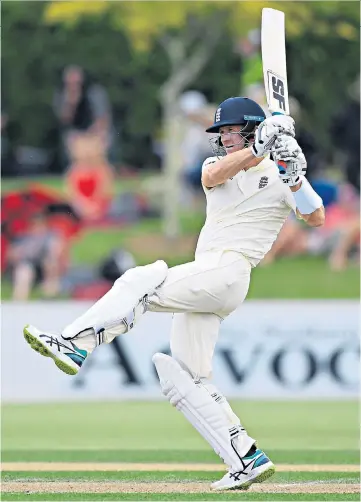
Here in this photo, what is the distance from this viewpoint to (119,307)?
576 centimetres

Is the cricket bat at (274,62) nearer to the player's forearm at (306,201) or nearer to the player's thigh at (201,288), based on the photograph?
the player's forearm at (306,201)

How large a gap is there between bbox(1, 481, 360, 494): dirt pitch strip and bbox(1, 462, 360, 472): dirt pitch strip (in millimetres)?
778

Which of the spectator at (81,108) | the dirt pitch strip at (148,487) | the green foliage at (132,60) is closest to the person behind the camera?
the dirt pitch strip at (148,487)

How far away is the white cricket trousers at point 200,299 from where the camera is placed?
5910mm

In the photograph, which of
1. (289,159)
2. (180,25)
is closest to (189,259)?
(180,25)

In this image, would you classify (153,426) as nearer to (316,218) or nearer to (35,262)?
(35,262)

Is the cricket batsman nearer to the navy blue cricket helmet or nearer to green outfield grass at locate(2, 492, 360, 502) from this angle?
the navy blue cricket helmet

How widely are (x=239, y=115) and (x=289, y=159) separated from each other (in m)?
0.43

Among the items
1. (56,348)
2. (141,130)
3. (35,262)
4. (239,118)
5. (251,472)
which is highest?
(141,130)

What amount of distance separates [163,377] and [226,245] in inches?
27.4

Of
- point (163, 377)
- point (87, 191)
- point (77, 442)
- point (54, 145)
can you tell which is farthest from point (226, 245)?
point (54, 145)

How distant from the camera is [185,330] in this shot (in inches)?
239

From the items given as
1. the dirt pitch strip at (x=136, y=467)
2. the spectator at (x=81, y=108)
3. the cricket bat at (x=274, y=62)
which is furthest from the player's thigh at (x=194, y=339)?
the spectator at (x=81, y=108)

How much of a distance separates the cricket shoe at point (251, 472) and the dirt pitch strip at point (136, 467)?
1236mm
